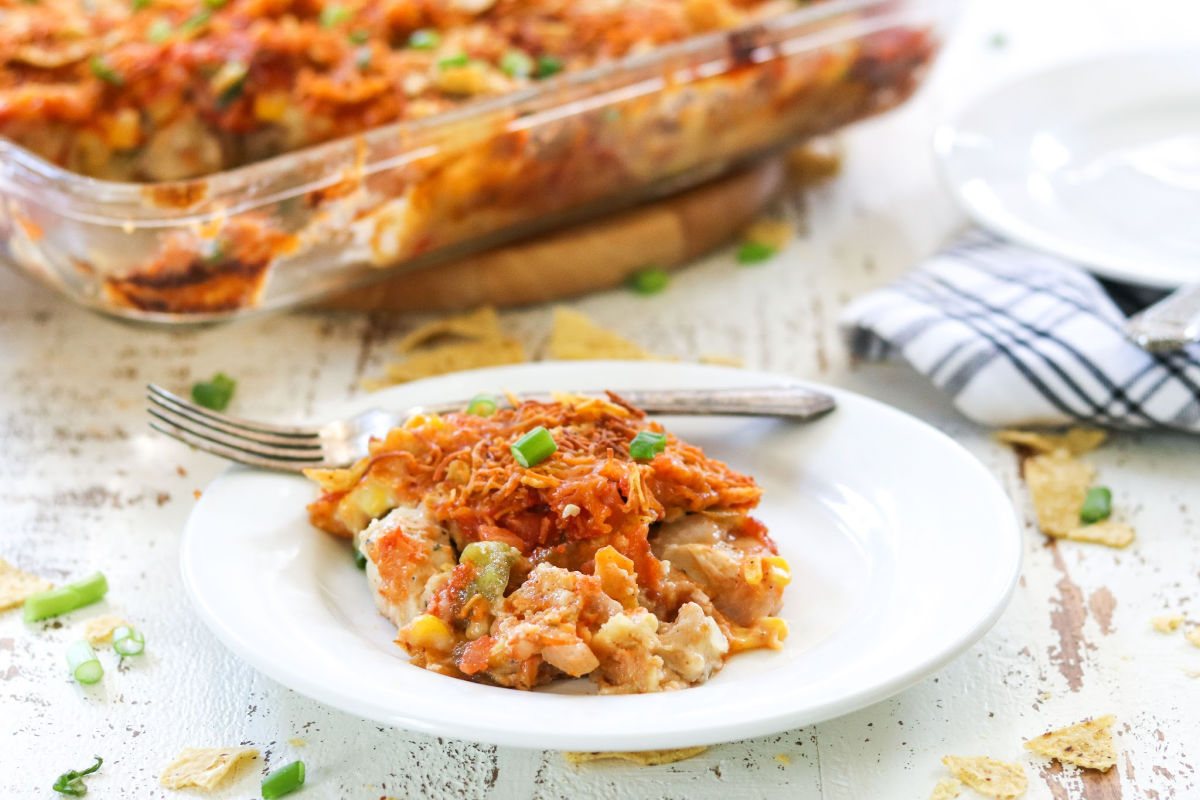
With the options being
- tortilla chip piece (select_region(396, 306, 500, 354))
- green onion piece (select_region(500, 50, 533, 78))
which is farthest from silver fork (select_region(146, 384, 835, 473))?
green onion piece (select_region(500, 50, 533, 78))

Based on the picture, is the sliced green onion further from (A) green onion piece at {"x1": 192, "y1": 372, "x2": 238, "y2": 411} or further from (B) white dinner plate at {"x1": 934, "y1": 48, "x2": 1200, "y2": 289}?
(B) white dinner plate at {"x1": 934, "y1": 48, "x2": 1200, "y2": 289}

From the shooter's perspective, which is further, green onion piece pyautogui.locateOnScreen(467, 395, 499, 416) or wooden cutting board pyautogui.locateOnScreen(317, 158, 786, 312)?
wooden cutting board pyautogui.locateOnScreen(317, 158, 786, 312)

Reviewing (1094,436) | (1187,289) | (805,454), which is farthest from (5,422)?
(1187,289)

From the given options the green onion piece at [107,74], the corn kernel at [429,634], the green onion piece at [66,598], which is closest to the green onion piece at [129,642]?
the green onion piece at [66,598]

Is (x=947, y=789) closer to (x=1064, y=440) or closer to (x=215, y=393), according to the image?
(x=1064, y=440)

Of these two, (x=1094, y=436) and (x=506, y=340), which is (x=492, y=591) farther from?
(x=1094, y=436)

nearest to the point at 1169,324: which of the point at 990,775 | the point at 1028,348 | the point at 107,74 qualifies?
the point at 1028,348

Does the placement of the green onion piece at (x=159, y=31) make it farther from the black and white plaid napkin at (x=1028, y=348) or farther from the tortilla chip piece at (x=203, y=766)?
the tortilla chip piece at (x=203, y=766)
